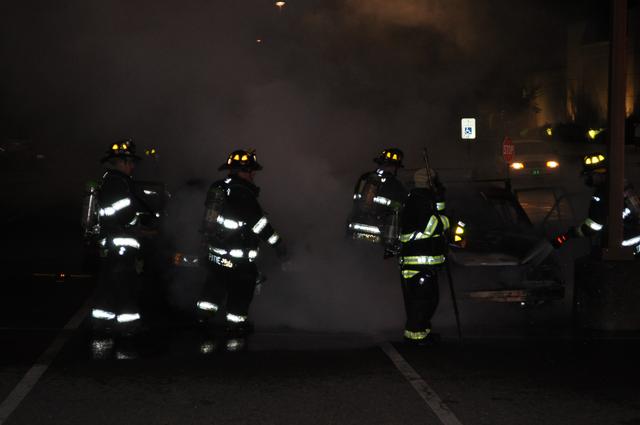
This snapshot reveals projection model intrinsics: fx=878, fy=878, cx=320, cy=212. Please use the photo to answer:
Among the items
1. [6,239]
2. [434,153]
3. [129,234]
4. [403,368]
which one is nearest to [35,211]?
[6,239]

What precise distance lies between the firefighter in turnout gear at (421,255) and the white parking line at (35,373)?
2.62 metres

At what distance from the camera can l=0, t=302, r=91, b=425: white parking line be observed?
4973mm

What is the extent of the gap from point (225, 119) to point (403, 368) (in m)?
4.82

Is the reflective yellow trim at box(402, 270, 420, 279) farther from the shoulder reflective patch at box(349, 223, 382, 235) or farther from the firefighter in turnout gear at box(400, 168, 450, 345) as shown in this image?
the shoulder reflective patch at box(349, 223, 382, 235)

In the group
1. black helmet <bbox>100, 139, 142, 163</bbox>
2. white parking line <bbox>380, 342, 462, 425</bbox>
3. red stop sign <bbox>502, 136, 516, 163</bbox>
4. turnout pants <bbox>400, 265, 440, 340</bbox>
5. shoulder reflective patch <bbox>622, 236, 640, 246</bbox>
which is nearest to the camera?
white parking line <bbox>380, 342, 462, 425</bbox>

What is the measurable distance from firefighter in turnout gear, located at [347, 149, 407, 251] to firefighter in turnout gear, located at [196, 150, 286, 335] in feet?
3.74

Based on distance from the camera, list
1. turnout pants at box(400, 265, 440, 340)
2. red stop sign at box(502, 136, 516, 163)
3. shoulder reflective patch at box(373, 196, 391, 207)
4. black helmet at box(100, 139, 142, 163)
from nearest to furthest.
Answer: turnout pants at box(400, 265, 440, 340), black helmet at box(100, 139, 142, 163), shoulder reflective patch at box(373, 196, 391, 207), red stop sign at box(502, 136, 516, 163)

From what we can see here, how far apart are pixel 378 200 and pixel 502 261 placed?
1.23 meters

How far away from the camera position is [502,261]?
7.68m

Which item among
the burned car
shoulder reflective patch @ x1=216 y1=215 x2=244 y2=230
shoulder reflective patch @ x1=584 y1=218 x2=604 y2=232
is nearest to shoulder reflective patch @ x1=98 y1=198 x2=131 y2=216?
shoulder reflective patch @ x1=216 y1=215 x2=244 y2=230

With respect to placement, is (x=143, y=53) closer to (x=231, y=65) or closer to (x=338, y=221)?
(x=231, y=65)

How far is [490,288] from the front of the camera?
7.59m

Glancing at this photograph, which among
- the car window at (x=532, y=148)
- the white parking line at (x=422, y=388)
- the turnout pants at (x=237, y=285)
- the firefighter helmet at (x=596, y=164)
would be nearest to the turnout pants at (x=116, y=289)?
the turnout pants at (x=237, y=285)

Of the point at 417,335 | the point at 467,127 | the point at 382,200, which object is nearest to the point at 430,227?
the point at 417,335
